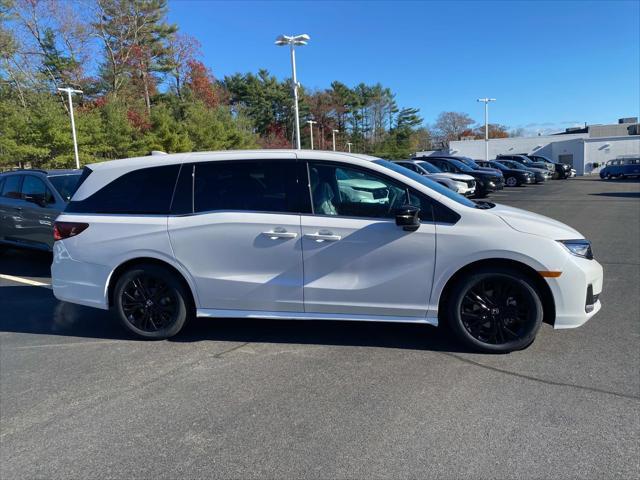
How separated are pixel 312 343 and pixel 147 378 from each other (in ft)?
4.80

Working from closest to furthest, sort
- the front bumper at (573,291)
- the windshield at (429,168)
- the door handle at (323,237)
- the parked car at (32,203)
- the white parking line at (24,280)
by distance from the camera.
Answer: the front bumper at (573,291), the door handle at (323,237), the white parking line at (24,280), the parked car at (32,203), the windshield at (429,168)

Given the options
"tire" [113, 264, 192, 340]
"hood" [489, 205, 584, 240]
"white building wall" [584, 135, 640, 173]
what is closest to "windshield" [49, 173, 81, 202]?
"tire" [113, 264, 192, 340]

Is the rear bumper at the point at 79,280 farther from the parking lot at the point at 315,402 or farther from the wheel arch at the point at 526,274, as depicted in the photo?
the wheel arch at the point at 526,274

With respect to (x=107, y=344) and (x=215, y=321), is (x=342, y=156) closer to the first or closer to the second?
(x=215, y=321)

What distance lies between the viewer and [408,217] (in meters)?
3.98

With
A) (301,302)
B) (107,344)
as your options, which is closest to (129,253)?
(107,344)

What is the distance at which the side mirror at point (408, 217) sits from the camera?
13.1 ft

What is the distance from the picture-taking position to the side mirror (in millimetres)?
3980

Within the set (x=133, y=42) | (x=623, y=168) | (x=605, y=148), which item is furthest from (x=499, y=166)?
(x=133, y=42)

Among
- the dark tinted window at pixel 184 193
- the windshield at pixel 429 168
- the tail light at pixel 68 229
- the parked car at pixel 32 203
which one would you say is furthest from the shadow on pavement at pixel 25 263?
the windshield at pixel 429 168

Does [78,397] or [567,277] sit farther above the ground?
[567,277]

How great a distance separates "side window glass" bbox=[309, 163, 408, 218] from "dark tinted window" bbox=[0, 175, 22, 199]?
6.70 m

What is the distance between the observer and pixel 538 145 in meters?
58.9

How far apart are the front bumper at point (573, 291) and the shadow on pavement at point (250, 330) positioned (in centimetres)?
91
